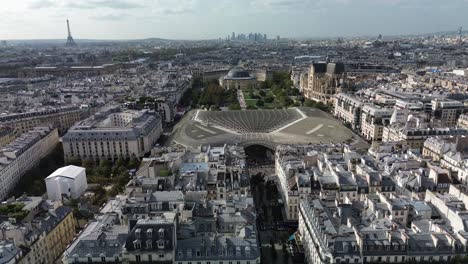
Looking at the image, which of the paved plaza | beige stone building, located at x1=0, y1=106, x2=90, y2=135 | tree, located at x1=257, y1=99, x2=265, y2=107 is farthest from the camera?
tree, located at x1=257, y1=99, x2=265, y2=107

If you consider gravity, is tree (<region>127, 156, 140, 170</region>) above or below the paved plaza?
below

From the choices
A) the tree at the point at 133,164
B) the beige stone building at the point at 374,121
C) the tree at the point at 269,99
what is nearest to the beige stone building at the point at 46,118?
the tree at the point at 133,164


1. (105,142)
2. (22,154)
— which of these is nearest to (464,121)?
(105,142)

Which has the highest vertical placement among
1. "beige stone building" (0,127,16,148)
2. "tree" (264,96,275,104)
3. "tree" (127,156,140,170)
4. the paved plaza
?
"beige stone building" (0,127,16,148)

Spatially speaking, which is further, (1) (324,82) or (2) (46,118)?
(1) (324,82)

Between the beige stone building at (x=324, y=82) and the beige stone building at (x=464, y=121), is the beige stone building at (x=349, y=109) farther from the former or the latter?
the beige stone building at (x=464, y=121)

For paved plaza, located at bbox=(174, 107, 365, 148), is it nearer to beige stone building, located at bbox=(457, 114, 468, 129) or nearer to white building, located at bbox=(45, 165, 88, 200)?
beige stone building, located at bbox=(457, 114, 468, 129)

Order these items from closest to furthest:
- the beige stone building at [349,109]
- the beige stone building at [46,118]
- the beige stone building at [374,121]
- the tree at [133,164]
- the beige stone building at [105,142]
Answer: the tree at [133,164]
the beige stone building at [105,142]
the beige stone building at [374,121]
the beige stone building at [46,118]
the beige stone building at [349,109]

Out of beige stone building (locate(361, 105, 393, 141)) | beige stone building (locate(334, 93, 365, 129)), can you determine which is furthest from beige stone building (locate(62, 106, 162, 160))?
beige stone building (locate(334, 93, 365, 129))

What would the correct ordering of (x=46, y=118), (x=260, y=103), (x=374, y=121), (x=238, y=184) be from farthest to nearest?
(x=260, y=103) < (x=46, y=118) < (x=374, y=121) < (x=238, y=184)

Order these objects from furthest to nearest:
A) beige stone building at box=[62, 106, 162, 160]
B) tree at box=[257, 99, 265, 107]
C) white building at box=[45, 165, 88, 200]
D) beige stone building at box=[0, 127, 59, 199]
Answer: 1. tree at box=[257, 99, 265, 107]
2. beige stone building at box=[62, 106, 162, 160]
3. beige stone building at box=[0, 127, 59, 199]
4. white building at box=[45, 165, 88, 200]

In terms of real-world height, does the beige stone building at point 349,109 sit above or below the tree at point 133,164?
above

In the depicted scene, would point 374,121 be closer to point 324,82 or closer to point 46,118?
point 324,82
